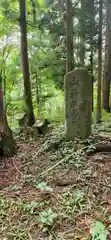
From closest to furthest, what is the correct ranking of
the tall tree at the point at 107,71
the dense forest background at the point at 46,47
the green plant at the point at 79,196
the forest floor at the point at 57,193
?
the forest floor at the point at 57,193 → the green plant at the point at 79,196 → the dense forest background at the point at 46,47 → the tall tree at the point at 107,71

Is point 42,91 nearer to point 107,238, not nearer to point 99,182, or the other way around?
point 99,182

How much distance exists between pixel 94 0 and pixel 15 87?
4.03 m

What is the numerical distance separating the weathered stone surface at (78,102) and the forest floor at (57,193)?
0.26 metres

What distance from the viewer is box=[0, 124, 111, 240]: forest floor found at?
2.26m

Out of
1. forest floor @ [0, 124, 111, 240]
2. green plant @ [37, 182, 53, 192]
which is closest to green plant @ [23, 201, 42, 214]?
forest floor @ [0, 124, 111, 240]

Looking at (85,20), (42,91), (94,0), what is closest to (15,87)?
(42,91)

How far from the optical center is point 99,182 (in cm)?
302

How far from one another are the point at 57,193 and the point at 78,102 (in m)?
1.88

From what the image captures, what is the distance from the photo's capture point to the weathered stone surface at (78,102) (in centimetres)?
409

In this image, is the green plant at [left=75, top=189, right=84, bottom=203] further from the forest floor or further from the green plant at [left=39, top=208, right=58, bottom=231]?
the green plant at [left=39, top=208, right=58, bottom=231]

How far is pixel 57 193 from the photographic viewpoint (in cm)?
286

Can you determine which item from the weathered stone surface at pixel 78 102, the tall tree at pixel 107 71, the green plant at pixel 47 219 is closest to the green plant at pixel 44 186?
the green plant at pixel 47 219

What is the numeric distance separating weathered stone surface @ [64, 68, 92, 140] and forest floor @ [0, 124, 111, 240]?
26 cm

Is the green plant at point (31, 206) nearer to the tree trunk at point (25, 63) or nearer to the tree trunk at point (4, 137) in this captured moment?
the tree trunk at point (4, 137)
